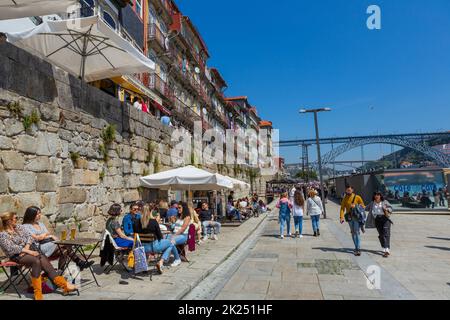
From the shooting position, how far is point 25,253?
13.1 feet

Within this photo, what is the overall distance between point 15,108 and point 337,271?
630 centimetres

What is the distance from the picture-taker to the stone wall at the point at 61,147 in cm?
555

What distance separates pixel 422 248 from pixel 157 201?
784 centimetres

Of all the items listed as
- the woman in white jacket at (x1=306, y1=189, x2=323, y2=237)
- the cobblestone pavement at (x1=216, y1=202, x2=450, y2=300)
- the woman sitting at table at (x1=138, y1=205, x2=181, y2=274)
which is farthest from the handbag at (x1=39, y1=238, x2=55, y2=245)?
the woman in white jacket at (x1=306, y1=189, x2=323, y2=237)

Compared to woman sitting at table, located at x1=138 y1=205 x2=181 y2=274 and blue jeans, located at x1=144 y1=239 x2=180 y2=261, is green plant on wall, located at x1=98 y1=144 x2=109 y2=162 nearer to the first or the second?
woman sitting at table, located at x1=138 y1=205 x2=181 y2=274

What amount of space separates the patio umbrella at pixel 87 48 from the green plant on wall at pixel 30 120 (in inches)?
71.9

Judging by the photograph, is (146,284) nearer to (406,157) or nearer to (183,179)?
(183,179)

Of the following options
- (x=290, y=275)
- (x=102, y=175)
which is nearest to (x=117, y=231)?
(x=290, y=275)

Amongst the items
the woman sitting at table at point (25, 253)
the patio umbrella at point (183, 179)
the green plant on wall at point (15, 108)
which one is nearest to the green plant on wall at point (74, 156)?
the green plant on wall at point (15, 108)
